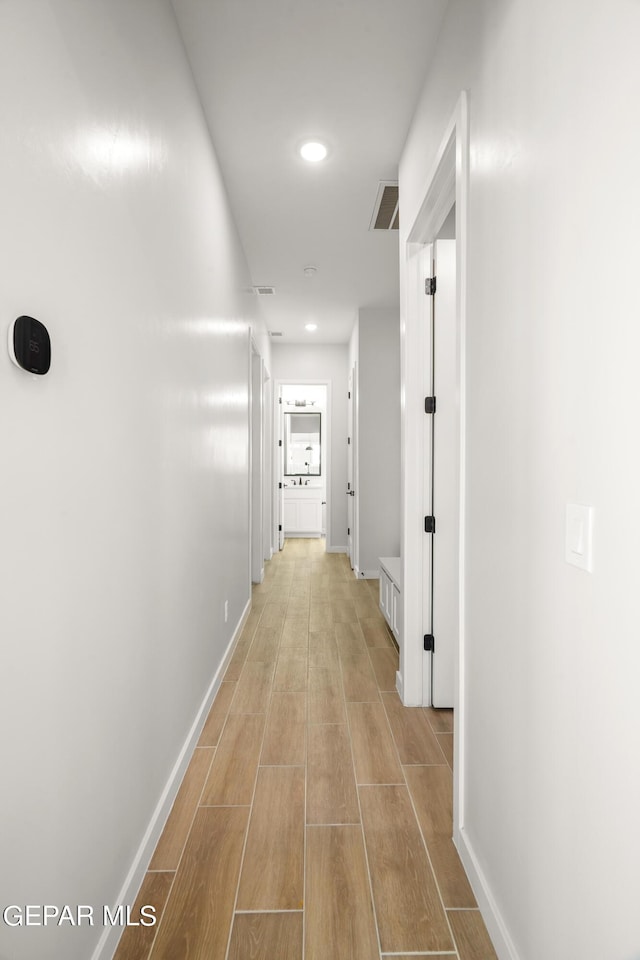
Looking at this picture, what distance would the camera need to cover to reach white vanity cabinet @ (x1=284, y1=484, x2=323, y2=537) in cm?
895

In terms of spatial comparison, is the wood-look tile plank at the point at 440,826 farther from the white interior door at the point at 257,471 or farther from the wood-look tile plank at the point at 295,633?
the white interior door at the point at 257,471

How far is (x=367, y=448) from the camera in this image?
225 inches

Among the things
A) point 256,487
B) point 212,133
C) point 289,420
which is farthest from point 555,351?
point 289,420

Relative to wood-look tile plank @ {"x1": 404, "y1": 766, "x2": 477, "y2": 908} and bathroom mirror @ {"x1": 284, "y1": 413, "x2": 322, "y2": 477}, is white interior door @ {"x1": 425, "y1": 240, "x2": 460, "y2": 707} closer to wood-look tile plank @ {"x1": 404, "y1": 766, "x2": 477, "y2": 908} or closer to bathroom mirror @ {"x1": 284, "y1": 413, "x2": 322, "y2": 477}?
wood-look tile plank @ {"x1": 404, "y1": 766, "x2": 477, "y2": 908}

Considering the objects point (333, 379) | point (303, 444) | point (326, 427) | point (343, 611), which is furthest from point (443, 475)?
point (303, 444)

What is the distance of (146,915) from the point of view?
1.44 metres

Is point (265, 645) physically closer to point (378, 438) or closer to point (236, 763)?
point (236, 763)

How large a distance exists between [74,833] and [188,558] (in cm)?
111

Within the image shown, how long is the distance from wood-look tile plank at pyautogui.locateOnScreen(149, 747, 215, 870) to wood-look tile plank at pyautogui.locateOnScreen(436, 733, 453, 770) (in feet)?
3.16

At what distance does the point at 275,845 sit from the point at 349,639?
6.68 feet

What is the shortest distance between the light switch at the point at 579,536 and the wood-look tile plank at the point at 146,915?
139cm

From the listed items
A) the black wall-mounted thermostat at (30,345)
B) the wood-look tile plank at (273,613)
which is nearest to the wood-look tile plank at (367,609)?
the wood-look tile plank at (273,613)

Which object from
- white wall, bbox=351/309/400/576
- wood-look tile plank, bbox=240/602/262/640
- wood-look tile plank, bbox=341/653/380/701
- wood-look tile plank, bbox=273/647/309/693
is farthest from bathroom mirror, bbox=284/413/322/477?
wood-look tile plank, bbox=341/653/380/701

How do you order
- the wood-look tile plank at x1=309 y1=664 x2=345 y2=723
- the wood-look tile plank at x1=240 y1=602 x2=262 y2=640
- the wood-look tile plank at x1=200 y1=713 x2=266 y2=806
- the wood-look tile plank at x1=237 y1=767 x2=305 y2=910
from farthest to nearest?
1. the wood-look tile plank at x1=240 y1=602 x2=262 y2=640
2. the wood-look tile plank at x1=309 y1=664 x2=345 y2=723
3. the wood-look tile plank at x1=200 y1=713 x2=266 y2=806
4. the wood-look tile plank at x1=237 y1=767 x2=305 y2=910
